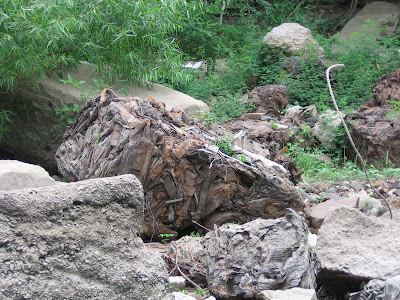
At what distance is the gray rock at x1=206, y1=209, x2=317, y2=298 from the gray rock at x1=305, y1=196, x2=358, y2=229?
1465 mm

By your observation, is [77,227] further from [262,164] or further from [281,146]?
[281,146]

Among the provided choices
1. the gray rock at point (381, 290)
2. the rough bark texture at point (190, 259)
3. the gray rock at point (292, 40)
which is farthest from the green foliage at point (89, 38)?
the gray rock at point (381, 290)

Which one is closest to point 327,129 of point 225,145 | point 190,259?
point 225,145

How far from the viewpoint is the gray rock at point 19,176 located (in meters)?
4.03

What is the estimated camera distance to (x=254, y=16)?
13.8 metres

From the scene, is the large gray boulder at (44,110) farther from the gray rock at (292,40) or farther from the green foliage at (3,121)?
the gray rock at (292,40)

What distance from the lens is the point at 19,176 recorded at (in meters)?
4.09

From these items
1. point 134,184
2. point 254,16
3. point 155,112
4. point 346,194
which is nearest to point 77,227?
point 134,184

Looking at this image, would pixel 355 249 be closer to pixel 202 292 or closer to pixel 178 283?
pixel 202 292

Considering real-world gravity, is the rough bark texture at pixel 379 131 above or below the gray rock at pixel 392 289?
below

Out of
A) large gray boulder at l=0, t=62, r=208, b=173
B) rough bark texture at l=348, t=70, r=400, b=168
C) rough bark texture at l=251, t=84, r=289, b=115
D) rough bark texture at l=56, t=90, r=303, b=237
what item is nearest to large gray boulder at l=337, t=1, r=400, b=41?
rough bark texture at l=251, t=84, r=289, b=115

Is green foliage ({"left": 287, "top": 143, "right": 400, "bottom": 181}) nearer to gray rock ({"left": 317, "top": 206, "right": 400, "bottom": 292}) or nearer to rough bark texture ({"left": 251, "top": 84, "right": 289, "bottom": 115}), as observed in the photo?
rough bark texture ({"left": 251, "top": 84, "right": 289, "bottom": 115})

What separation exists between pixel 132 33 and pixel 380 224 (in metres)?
4.56

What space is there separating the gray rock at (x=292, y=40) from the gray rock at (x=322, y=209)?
6.05 meters
